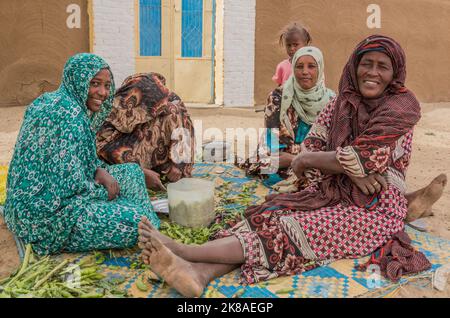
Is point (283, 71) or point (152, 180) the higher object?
point (283, 71)

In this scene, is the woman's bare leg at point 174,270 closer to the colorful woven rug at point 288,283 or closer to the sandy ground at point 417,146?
the colorful woven rug at point 288,283

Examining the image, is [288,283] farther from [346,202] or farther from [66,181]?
[66,181]

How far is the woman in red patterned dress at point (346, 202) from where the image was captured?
7.80 ft

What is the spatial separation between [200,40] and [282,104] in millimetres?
5208

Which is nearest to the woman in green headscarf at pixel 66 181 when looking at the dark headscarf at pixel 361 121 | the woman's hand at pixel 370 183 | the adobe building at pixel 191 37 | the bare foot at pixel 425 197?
the dark headscarf at pixel 361 121

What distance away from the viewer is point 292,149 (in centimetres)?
419

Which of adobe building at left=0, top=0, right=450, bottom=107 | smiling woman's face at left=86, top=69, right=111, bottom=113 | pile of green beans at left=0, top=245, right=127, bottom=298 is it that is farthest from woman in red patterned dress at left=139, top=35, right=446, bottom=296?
adobe building at left=0, top=0, right=450, bottom=107

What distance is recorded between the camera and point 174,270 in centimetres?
219

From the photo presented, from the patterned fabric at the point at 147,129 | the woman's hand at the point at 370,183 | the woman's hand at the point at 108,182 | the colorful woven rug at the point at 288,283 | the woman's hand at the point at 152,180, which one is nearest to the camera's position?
the colorful woven rug at the point at 288,283

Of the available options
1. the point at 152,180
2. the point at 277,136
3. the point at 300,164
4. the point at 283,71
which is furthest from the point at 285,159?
the point at 283,71

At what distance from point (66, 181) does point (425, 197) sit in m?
2.33

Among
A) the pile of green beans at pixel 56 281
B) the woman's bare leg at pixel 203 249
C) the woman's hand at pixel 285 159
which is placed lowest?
the pile of green beans at pixel 56 281

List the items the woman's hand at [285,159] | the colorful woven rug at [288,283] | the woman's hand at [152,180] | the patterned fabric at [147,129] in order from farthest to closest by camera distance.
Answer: the woman's hand at [285,159], the patterned fabric at [147,129], the woman's hand at [152,180], the colorful woven rug at [288,283]
